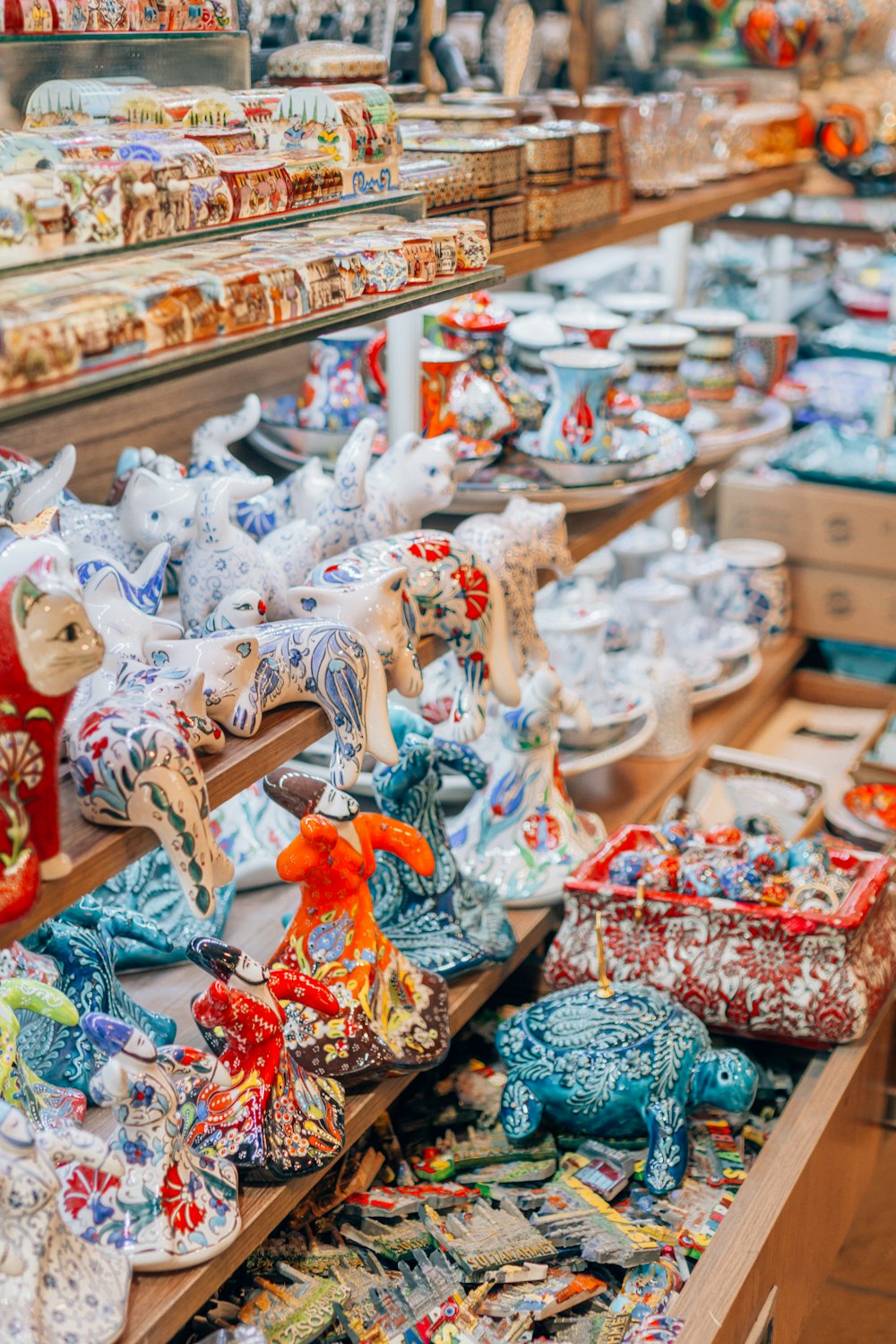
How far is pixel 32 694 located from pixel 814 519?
228 cm

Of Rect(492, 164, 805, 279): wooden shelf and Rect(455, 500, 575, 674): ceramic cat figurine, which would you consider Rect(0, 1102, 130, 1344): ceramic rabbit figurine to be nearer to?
Rect(455, 500, 575, 674): ceramic cat figurine

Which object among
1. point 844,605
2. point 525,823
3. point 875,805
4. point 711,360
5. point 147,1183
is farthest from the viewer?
point 844,605

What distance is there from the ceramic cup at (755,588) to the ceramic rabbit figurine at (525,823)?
3.36 feet

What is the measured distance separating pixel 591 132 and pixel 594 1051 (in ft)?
3.96

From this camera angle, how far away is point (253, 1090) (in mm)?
1244

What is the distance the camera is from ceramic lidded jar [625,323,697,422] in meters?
2.38

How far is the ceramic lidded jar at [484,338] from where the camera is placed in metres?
1.91

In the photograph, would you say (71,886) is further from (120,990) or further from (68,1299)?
(120,990)

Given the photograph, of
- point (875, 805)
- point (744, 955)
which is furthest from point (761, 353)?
point (744, 955)

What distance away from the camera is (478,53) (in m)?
2.44

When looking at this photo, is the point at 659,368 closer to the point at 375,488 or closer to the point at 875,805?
the point at 875,805

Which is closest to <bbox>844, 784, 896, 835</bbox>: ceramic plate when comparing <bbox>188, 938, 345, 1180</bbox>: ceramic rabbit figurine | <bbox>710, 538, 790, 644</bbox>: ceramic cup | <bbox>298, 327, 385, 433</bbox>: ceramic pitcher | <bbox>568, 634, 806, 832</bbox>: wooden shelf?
<bbox>568, 634, 806, 832</bbox>: wooden shelf

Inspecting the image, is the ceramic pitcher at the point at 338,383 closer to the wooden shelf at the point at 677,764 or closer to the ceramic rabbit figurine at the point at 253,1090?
the wooden shelf at the point at 677,764

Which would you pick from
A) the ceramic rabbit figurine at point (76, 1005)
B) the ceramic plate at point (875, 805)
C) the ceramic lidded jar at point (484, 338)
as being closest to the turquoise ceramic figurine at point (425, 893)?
the ceramic rabbit figurine at point (76, 1005)
